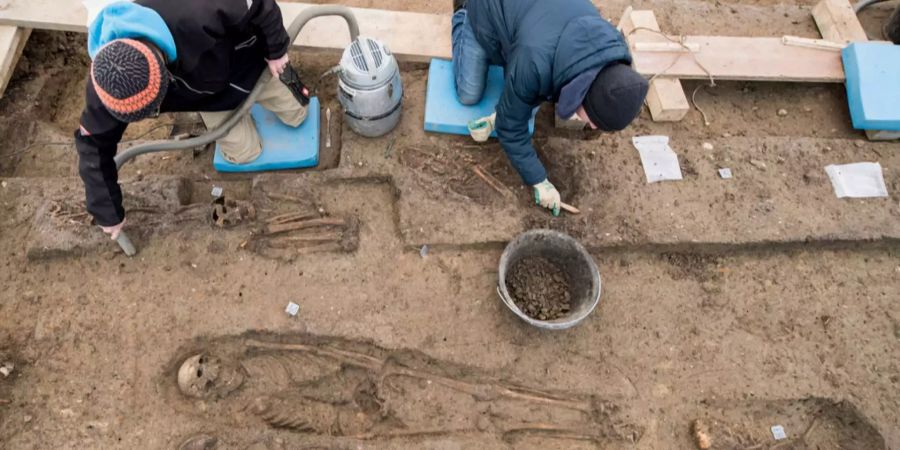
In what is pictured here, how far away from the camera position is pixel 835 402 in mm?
3326

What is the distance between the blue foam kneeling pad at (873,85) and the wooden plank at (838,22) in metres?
0.28

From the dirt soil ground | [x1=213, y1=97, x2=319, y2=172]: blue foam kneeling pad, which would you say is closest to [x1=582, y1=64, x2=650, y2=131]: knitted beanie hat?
A: the dirt soil ground

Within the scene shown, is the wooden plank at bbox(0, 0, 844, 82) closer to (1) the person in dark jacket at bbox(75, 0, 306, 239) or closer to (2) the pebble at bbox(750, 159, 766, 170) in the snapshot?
(2) the pebble at bbox(750, 159, 766, 170)

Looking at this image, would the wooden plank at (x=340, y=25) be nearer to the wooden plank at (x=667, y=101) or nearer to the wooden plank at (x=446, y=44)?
the wooden plank at (x=446, y=44)

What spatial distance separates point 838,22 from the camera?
4.65 metres

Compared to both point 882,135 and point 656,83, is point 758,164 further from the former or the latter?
point 882,135

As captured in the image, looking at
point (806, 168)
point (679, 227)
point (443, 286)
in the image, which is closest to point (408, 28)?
point (443, 286)

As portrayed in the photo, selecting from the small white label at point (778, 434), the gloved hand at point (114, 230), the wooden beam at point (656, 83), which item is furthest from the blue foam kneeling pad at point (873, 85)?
the gloved hand at point (114, 230)

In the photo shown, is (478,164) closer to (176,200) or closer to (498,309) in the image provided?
(498,309)

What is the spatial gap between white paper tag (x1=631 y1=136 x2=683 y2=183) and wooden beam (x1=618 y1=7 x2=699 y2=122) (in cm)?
27

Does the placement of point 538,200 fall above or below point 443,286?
above

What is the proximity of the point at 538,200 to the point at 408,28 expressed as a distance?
5.86 ft

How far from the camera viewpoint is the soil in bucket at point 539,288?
3367 millimetres

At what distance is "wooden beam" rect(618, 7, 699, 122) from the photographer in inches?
161
